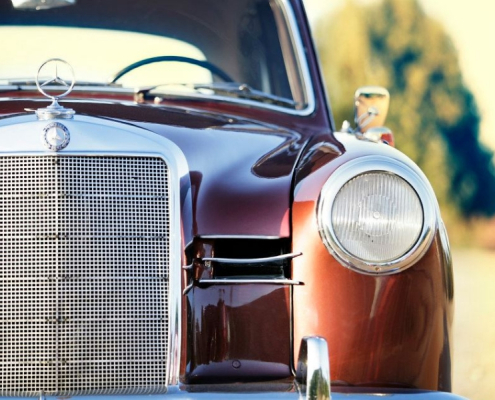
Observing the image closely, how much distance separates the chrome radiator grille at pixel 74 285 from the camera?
3.08 meters

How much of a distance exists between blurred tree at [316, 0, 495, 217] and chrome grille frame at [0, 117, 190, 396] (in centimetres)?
1881

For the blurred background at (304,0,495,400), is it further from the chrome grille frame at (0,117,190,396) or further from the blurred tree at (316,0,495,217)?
the chrome grille frame at (0,117,190,396)

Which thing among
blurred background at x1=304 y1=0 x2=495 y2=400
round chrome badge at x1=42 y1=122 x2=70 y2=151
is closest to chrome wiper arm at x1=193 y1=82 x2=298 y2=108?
round chrome badge at x1=42 y1=122 x2=70 y2=151

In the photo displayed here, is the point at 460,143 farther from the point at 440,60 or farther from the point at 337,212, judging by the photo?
the point at 337,212

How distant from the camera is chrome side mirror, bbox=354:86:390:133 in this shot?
4.38 meters

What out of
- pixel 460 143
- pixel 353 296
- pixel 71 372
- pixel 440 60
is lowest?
pixel 71 372

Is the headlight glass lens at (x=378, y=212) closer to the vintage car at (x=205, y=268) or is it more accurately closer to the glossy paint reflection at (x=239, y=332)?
the vintage car at (x=205, y=268)

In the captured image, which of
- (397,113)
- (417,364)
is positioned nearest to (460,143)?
(397,113)

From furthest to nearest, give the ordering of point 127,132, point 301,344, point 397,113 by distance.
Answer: point 397,113, point 127,132, point 301,344

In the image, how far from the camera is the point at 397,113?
74.0ft

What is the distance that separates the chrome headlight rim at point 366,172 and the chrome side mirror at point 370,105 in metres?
1.27

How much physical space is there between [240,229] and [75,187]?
474 mm

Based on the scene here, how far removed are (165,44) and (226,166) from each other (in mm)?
1351

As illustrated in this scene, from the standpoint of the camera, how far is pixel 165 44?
4.52m
